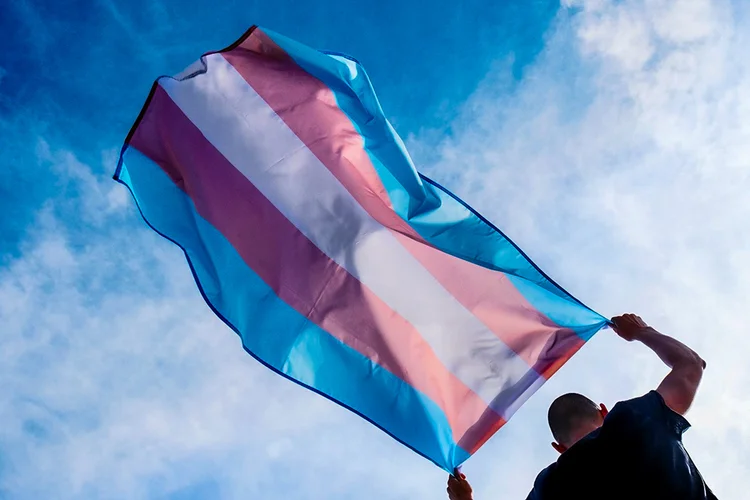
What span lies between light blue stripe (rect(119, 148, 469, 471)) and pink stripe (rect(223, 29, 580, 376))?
96cm

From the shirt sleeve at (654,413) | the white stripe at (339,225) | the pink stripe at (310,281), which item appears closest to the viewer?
the shirt sleeve at (654,413)

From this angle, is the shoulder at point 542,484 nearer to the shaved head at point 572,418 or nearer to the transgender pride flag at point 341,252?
the shaved head at point 572,418

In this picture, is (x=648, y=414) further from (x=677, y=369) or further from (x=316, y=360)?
(x=316, y=360)

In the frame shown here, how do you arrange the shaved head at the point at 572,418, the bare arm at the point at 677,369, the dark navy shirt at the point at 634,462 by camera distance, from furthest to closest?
the shaved head at the point at 572,418 < the bare arm at the point at 677,369 < the dark navy shirt at the point at 634,462

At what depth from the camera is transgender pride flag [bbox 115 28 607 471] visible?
5027 millimetres

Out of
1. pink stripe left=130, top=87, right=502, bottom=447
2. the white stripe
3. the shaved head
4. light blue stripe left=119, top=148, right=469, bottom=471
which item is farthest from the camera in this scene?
the white stripe

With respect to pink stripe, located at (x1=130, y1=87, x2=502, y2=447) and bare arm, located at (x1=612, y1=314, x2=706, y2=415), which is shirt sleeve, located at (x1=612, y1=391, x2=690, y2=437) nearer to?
bare arm, located at (x1=612, y1=314, x2=706, y2=415)

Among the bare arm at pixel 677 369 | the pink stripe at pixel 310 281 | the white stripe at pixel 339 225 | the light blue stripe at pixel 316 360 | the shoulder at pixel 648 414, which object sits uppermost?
the bare arm at pixel 677 369

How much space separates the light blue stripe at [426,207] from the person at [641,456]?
163 cm

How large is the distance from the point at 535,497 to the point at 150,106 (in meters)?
4.53

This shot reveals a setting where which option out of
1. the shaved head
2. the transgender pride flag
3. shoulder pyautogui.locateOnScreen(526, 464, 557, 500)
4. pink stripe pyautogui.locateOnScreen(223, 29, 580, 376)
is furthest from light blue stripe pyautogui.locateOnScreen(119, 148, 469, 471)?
shoulder pyautogui.locateOnScreen(526, 464, 557, 500)

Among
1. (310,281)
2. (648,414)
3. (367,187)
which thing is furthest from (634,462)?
(367,187)

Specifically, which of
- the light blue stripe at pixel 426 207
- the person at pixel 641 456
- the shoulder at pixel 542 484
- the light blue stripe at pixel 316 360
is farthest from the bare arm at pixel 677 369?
the light blue stripe at pixel 316 360

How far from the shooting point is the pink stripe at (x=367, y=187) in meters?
5.14
